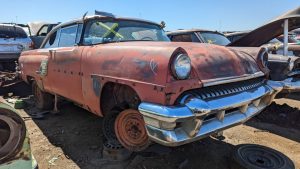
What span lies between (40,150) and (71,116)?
1564 millimetres

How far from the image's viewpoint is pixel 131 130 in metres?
3.15

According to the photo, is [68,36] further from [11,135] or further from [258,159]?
[258,159]

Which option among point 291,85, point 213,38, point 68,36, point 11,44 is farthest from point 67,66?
point 11,44

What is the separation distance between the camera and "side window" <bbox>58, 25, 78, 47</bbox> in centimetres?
444

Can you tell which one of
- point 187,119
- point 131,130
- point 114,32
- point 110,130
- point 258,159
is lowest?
point 258,159

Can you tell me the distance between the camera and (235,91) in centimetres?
320

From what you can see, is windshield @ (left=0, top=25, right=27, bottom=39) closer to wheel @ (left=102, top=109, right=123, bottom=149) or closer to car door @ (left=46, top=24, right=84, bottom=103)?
car door @ (left=46, top=24, right=84, bottom=103)

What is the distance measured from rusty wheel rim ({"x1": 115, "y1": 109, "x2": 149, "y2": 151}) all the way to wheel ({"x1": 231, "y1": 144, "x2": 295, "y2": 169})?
103 centimetres

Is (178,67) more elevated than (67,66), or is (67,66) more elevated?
(178,67)

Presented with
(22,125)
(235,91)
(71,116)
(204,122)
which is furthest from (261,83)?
(71,116)

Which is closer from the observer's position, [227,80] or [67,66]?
[227,80]

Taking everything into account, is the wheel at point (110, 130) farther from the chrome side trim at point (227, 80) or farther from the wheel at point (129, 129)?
the chrome side trim at point (227, 80)

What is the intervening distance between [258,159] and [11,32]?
884cm

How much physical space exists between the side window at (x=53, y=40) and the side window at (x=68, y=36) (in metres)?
0.17
